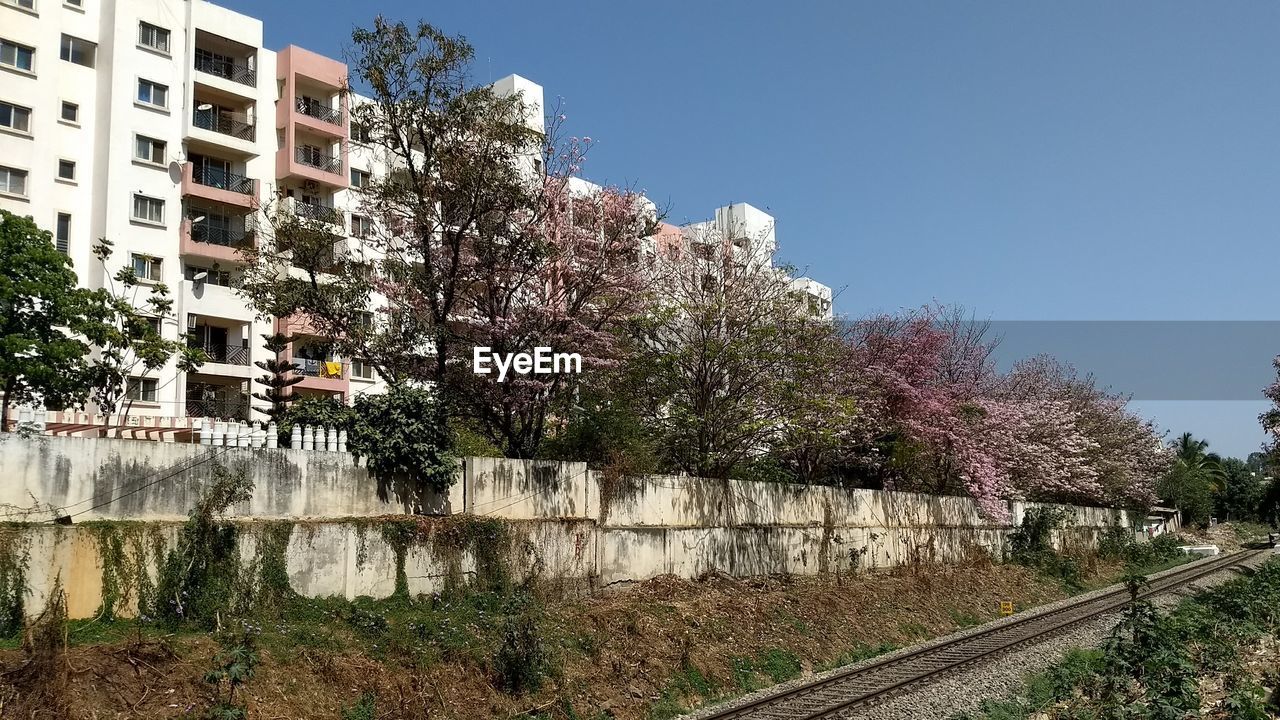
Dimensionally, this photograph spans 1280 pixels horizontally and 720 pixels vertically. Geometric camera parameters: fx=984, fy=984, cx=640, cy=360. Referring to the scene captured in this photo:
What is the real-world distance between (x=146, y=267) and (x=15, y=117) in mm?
5970

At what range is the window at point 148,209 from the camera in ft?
111

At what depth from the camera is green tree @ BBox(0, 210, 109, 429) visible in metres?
22.8

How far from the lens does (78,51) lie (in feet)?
111

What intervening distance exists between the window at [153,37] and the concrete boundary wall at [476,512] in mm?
25778

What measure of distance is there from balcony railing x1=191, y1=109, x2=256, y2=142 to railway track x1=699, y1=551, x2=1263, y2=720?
30559 millimetres

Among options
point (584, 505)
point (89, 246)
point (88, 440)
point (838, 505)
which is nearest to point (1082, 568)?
point (838, 505)

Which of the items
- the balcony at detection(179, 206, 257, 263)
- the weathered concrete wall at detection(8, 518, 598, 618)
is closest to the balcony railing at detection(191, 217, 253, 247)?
the balcony at detection(179, 206, 257, 263)

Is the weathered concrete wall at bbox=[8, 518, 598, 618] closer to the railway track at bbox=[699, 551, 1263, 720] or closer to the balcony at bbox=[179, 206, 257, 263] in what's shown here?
the railway track at bbox=[699, 551, 1263, 720]

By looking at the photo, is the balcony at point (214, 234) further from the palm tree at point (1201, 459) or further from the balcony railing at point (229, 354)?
the palm tree at point (1201, 459)

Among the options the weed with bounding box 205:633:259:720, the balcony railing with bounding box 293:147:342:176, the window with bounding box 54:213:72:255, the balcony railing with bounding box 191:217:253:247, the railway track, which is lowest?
the railway track

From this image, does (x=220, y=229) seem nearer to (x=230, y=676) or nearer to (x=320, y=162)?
(x=320, y=162)

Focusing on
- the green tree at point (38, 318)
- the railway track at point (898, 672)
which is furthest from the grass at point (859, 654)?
the green tree at point (38, 318)

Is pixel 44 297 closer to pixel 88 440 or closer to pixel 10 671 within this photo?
pixel 88 440

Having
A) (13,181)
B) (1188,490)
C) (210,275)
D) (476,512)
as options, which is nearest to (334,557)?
(476,512)
